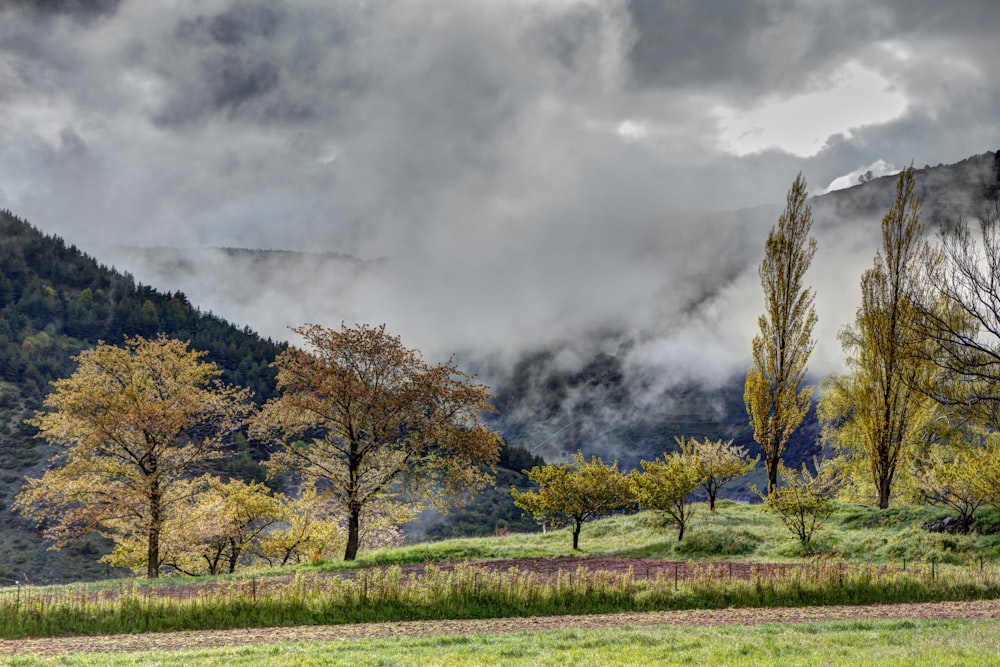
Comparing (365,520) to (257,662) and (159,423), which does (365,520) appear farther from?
(257,662)

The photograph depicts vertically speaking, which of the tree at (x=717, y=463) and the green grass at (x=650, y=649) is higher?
the tree at (x=717, y=463)

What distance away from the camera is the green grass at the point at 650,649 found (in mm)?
9945

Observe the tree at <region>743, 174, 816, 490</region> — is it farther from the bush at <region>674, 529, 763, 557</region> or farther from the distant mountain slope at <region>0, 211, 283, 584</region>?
the distant mountain slope at <region>0, 211, 283, 584</region>

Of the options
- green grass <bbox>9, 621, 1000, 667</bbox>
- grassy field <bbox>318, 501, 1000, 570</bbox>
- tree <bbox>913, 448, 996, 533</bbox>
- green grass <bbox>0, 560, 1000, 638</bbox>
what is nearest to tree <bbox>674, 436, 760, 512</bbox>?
grassy field <bbox>318, 501, 1000, 570</bbox>

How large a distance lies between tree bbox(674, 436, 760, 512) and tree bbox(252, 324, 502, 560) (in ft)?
36.1

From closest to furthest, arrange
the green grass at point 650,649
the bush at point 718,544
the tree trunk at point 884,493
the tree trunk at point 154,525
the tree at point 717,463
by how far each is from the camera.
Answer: the green grass at point 650,649 → the bush at point 718,544 → the tree trunk at point 154,525 → the tree trunk at point 884,493 → the tree at point 717,463

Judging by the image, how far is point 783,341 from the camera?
1452 inches

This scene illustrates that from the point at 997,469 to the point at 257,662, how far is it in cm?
2011

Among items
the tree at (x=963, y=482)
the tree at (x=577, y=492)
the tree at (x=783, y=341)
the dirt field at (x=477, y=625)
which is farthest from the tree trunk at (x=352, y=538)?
the tree at (x=963, y=482)

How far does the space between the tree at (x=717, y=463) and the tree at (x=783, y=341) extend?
1.37 meters

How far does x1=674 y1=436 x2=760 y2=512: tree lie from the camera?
3516cm

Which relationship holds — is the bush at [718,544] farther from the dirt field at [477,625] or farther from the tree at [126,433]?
the tree at [126,433]

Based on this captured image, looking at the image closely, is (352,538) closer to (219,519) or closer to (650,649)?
(219,519)

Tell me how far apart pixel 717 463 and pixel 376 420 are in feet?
60.2
